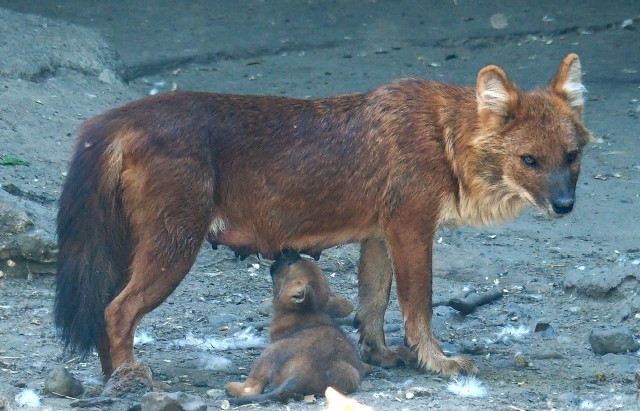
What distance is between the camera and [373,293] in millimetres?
7062

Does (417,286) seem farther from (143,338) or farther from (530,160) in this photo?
(143,338)

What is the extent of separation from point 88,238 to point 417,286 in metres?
1.90

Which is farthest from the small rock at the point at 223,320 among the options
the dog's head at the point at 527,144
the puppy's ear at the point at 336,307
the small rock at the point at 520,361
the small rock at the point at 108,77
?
the small rock at the point at 108,77

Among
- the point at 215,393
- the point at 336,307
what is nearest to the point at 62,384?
the point at 215,393

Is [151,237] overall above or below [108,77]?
below

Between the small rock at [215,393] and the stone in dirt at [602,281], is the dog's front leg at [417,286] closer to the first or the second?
the small rock at [215,393]

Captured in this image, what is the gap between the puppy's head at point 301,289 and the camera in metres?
6.43

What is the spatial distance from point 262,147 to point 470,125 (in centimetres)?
122

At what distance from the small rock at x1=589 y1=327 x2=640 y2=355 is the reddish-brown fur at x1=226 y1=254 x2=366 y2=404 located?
1630 mm

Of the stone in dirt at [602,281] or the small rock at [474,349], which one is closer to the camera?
the small rock at [474,349]

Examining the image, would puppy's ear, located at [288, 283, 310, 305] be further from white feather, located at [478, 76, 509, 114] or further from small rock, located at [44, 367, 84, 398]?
white feather, located at [478, 76, 509, 114]

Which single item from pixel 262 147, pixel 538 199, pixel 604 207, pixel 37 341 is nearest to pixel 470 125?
pixel 538 199

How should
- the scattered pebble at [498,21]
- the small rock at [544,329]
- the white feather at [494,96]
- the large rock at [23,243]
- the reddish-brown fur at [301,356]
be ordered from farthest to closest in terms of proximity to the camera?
1. the scattered pebble at [498,21]
2. the large rock at [23,243]
3. the small rock at [544,329]
4. the white feather at [494,96]
5. the reddish-brown fur at [301,356]

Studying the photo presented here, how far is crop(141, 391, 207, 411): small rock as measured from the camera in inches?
204
